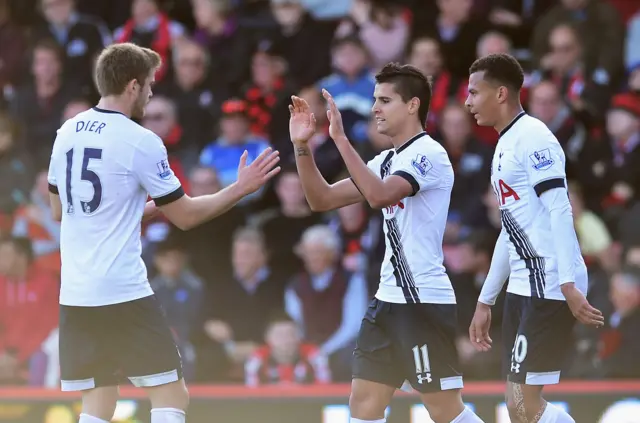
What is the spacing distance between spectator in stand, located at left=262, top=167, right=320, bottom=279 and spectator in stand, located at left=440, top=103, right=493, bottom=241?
4.07ft

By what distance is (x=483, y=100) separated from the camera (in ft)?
21.0

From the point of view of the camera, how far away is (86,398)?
5828 mm

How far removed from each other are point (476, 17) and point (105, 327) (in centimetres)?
614

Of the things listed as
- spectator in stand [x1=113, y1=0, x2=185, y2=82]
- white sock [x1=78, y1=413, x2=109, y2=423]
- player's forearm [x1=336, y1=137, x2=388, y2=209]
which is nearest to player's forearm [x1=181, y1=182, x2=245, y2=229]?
player's forearm [x1=336, y1=137, x2=388, y2=209]

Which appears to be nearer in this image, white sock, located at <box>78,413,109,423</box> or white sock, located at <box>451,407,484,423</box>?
white sock, located at <box>78,413,109,423</box>

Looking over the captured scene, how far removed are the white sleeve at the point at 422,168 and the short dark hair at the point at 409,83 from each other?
29cm

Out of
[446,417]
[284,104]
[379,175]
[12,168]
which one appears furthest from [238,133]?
[446,417]

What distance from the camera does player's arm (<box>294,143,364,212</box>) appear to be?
20.5 feet

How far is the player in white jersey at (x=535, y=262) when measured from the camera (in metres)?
5.98

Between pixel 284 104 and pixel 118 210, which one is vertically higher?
pixel 284 104

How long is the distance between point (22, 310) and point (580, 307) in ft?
18.9

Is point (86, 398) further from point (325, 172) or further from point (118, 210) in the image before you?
point (325, 172)

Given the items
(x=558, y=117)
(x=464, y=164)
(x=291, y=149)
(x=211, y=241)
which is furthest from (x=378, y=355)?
(x=558, y=117)

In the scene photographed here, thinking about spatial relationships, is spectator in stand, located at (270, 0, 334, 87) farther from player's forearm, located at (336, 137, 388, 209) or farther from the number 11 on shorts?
the number 11 on shorts
